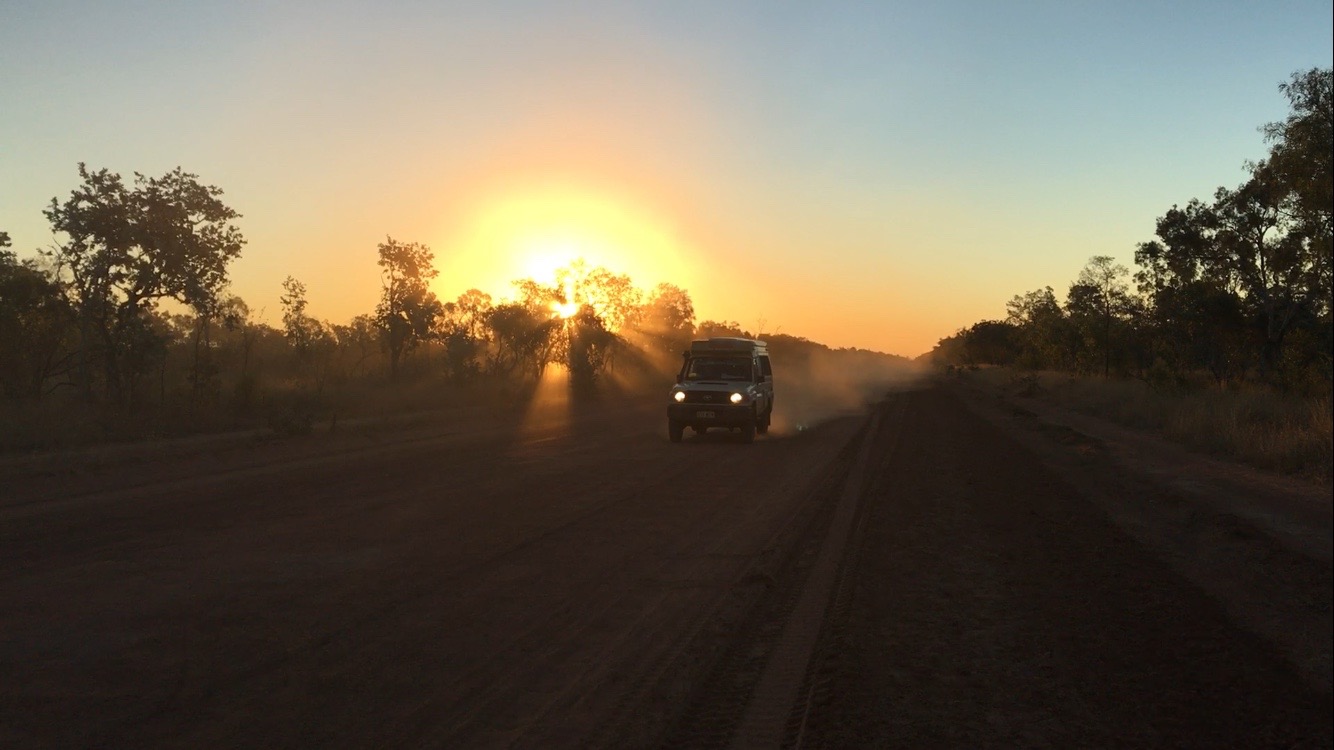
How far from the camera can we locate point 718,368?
23672 millimetres

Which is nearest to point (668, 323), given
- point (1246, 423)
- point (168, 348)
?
point (168, 348)

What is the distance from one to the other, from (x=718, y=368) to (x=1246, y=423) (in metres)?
13.2

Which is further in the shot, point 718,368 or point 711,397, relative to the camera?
point 718,368

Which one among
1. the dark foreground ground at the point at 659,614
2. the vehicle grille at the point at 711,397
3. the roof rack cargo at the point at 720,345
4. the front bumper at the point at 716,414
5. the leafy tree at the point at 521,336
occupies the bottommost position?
the dark foreground ground at the point at 659,614

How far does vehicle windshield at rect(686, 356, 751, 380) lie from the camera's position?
23516 mm

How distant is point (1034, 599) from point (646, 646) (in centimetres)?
343

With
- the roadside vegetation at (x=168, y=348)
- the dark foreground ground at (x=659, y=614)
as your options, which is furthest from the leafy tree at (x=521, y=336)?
the dark foreground ground at (x=659, y=614)

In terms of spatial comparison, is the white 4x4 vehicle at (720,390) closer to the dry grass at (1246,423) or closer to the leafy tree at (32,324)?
the dry grass at (1246,423)

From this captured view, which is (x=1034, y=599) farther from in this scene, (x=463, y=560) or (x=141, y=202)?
(x=141, y=202)

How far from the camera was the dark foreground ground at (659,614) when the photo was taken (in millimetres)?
5109

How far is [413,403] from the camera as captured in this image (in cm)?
3656

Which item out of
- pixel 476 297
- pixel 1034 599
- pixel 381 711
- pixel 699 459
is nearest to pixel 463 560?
pixel 381 711

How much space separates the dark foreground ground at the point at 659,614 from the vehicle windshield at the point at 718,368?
28.8 feet

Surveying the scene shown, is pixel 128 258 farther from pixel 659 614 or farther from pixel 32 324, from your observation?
pixel 659 614
